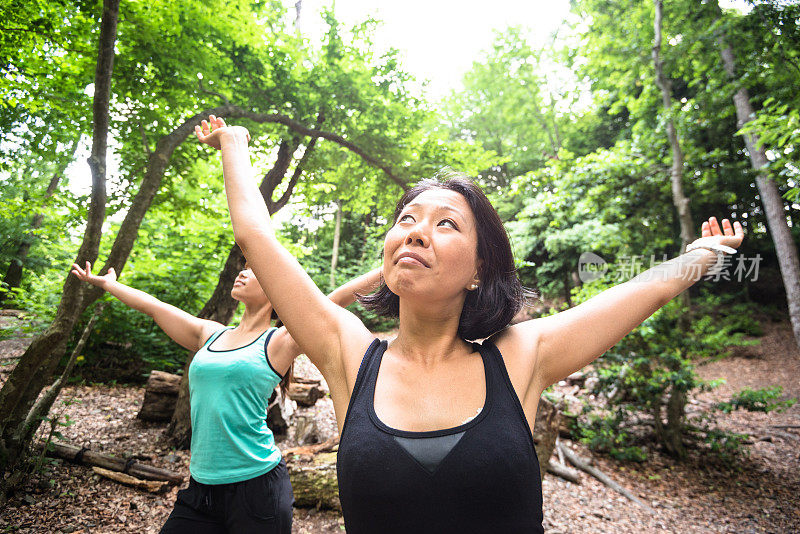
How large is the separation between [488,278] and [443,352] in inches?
12.6

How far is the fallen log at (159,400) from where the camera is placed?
5277mm

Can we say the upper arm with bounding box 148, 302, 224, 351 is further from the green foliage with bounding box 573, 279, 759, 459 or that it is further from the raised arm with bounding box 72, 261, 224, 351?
the green foliage with bounding box 573, 279, 759, 459

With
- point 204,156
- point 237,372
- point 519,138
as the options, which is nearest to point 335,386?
point 237,372

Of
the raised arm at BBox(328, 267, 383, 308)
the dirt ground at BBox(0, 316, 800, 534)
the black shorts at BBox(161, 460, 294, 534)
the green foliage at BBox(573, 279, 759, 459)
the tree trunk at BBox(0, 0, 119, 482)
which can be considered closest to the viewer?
the black shorts at BBox(161, 460, 294, 534)

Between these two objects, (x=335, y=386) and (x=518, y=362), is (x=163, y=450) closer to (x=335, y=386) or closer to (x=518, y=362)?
(x=335, y=386)

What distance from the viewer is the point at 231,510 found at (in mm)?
1868

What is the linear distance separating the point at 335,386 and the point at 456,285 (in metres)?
0.50

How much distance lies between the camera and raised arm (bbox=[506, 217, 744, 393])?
121 cm

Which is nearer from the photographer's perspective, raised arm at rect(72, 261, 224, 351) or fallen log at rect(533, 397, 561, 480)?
raised arm at rect(72, 261, 224, 351)

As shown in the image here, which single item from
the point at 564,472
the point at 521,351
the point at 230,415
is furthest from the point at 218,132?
the point at 564,472

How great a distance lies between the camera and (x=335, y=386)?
123 centimetres

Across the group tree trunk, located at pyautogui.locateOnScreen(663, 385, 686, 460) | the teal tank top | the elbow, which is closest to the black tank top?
the elbow

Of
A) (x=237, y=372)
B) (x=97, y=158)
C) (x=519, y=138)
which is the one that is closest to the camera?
(x=237, y=372)

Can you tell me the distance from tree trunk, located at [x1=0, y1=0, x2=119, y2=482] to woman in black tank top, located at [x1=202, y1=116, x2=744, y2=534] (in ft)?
7.05
